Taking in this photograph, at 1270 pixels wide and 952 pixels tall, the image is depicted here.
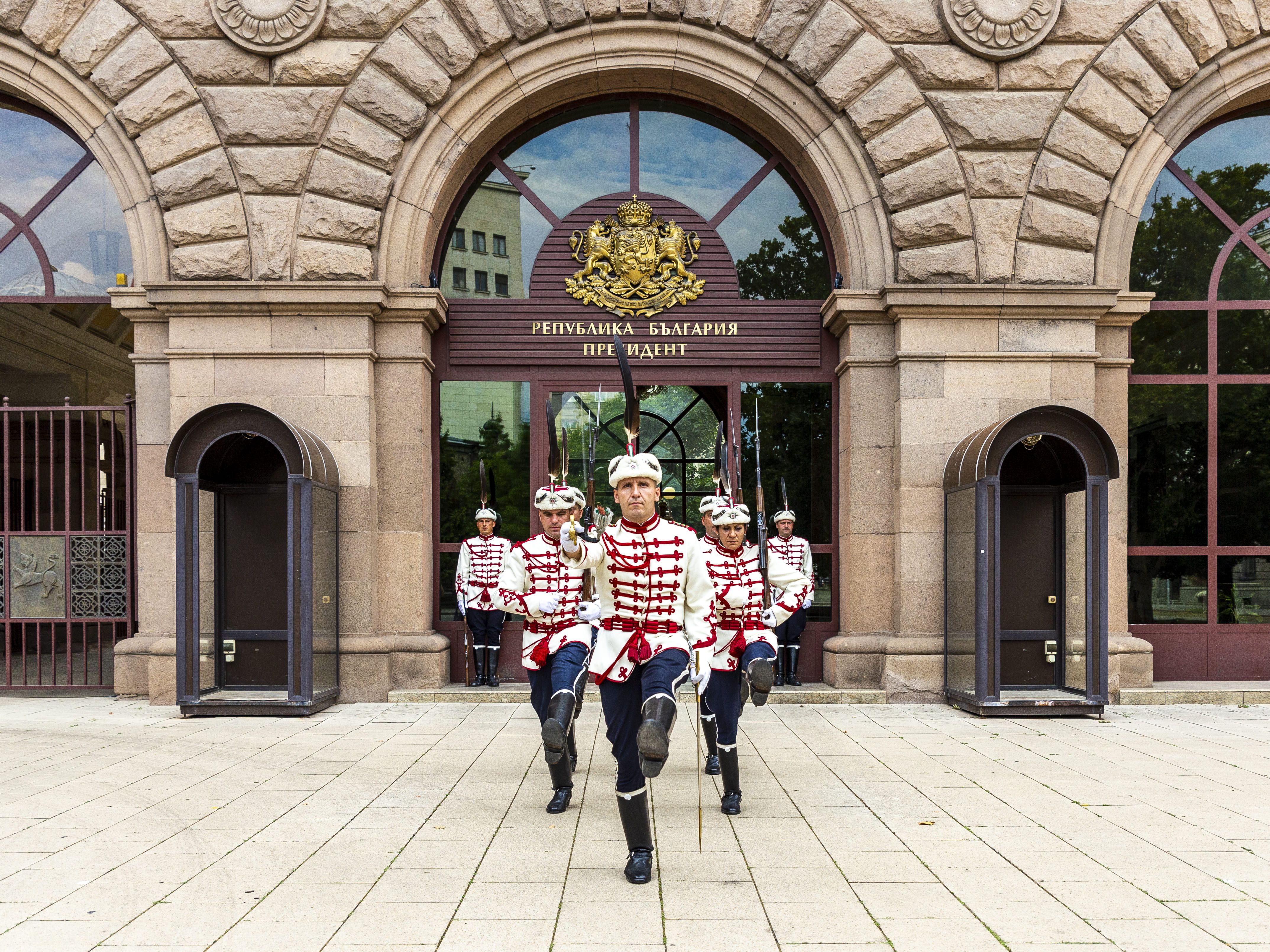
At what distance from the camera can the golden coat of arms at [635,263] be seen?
11.7m

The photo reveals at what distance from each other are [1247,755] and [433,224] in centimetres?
940

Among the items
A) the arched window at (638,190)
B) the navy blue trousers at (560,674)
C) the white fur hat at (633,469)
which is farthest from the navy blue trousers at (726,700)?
the arched window at (638,190)

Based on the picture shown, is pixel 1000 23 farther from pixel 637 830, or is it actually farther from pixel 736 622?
pixel 637 830

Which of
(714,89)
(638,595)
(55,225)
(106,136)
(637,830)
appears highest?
(714,89)

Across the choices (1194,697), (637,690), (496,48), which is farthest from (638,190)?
(1194,697)

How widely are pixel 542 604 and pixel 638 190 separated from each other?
6525 mm

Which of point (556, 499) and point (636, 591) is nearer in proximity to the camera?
point (636, 591)

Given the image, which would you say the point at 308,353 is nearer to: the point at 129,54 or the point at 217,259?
the point at 217,259

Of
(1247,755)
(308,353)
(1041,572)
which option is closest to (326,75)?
(308,353)

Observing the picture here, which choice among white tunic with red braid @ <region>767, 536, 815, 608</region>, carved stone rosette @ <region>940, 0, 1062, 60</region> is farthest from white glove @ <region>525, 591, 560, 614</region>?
carved stone rosette @ <region>940, 0, 1062, 60</region>

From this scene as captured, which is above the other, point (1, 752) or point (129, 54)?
point (129, 54)

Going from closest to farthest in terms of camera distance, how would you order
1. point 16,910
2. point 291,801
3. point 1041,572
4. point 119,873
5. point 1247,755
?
1. point 16,910
2. point 119,873
3. point 291,801
4. point 1247,755
5. point 1041,572

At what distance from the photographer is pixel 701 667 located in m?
5.84

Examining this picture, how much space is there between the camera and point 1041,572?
10.6 meters
